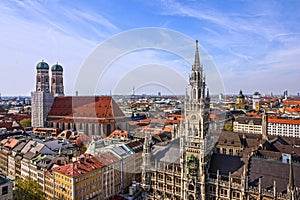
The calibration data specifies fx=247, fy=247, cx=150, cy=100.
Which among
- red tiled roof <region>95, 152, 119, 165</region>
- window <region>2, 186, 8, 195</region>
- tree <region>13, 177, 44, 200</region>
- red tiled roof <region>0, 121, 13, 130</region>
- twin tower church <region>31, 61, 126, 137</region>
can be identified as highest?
twin tower church <region>31, 61, 126, 137</region>

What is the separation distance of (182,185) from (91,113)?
1883 inches

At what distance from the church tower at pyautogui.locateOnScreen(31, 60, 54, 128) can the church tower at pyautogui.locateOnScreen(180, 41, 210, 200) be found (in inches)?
2795

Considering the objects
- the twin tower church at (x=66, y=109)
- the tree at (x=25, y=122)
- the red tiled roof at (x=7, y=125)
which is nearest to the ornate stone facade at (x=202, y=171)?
the twin tower church at (x=66, y=109)

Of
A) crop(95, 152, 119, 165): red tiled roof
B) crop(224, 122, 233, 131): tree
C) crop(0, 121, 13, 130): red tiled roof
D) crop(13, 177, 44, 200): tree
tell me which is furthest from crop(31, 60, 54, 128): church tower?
crop(224, 122, 233, 131): tree

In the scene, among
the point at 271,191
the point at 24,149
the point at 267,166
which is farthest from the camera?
the point at 24,149

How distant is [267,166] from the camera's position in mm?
31594

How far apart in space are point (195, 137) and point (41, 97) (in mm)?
73839

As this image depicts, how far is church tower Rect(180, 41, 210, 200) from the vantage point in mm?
33750

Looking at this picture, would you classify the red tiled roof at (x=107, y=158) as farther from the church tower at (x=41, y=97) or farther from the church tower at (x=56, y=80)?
the church tower at (x=56, y=80)

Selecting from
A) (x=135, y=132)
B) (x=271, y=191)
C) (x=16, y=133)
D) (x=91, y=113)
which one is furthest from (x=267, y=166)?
(x=16, y=133)

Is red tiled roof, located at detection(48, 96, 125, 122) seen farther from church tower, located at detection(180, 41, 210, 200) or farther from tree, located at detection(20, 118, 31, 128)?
church tower, located at detection(180, 41, 210, 200)

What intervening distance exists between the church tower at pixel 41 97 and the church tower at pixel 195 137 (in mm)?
70983

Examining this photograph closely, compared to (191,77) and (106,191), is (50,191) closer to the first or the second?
(106,191)

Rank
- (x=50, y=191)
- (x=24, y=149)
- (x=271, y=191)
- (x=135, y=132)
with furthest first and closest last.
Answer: (x=135, y=132) < (x=24, y=149) < (x=50, y=191) < (x=271, y=191)
